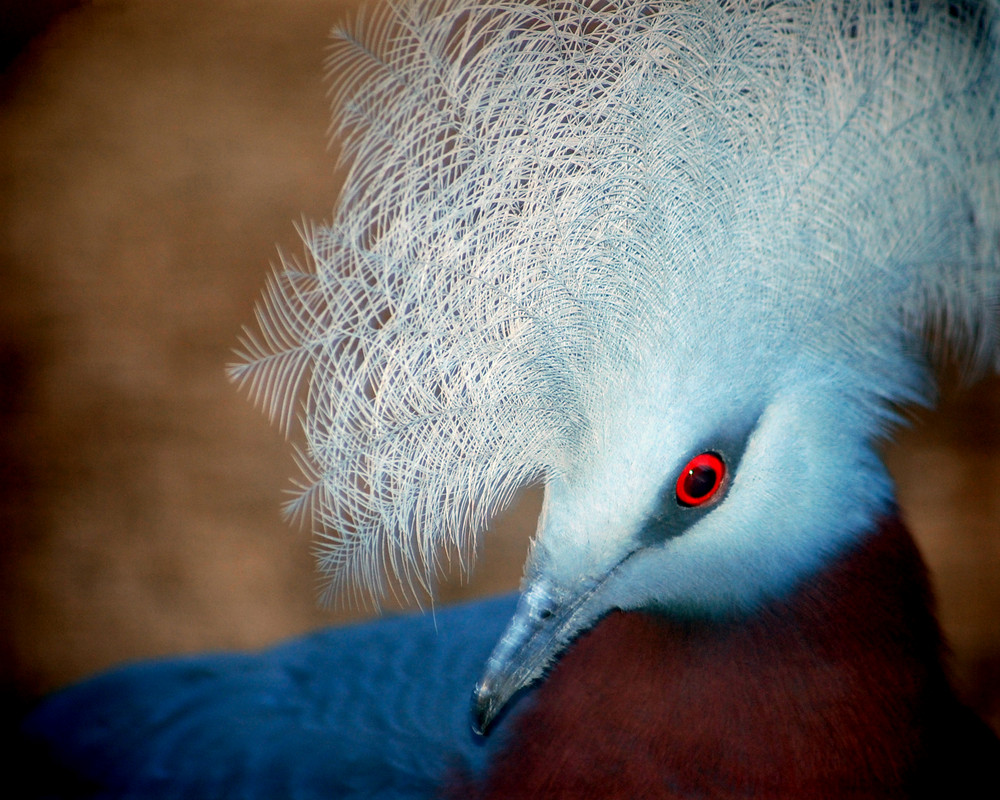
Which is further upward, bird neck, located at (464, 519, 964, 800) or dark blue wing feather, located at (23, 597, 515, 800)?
dark blue wing feather, located at (23, 597, 515, 800)

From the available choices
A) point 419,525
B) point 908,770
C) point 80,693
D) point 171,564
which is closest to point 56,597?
point 171,564

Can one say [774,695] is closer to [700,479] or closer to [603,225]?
[700,479]

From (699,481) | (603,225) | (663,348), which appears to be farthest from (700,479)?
(603,225)

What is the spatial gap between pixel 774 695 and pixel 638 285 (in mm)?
375

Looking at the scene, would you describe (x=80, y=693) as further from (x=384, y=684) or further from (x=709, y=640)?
(x=709, y=640)

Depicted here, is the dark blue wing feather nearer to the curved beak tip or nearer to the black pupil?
the curved beak tip

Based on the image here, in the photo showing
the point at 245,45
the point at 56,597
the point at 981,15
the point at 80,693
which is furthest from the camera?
the point at 245,45

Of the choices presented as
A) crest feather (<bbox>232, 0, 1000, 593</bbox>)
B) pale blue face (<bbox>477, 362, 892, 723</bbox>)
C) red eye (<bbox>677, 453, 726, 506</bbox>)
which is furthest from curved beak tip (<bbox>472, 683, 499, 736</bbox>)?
red eye (<bbox>677, 453, 726, 506</bbox>)

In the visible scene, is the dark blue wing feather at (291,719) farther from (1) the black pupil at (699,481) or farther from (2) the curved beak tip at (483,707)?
(1) the black pupil at (699,481)

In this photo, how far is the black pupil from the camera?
26.8 inches

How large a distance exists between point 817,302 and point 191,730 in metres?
0.85

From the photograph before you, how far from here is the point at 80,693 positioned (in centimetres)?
118

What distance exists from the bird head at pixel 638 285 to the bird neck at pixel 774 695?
0.13 feet

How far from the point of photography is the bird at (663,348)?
634 millimetres
